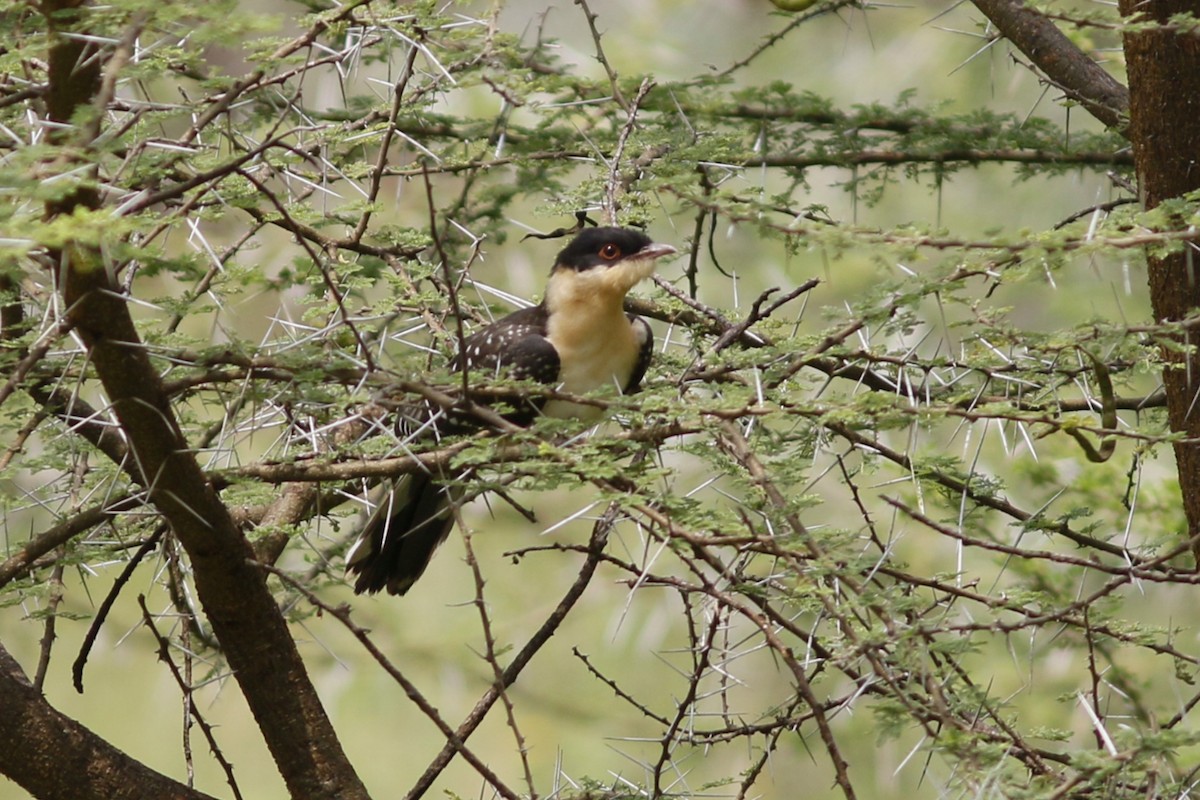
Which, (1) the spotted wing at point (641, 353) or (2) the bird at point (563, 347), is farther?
(1) the spotted wing at point (641, 353)

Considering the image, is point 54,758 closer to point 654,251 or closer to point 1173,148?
point 654,251

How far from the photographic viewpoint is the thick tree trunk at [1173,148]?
10.6 feet

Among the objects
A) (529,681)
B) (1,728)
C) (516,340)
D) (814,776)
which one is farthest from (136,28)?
(814,776)

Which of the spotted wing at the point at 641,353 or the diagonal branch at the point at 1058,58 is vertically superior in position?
the diagonal branch at the point at 1058,58

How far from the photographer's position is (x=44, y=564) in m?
3.27

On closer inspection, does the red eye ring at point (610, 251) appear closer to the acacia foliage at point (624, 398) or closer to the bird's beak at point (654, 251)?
the bird's beak at point (654, 251)

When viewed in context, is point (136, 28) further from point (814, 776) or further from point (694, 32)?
point (814, 776)

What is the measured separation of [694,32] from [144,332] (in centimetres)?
839

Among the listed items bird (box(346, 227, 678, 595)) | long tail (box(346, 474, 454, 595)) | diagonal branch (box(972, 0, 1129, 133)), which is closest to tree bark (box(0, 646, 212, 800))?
bird (box(346, 227, 678, 595))

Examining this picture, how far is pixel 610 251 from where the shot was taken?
3.88m

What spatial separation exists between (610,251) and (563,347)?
299mm

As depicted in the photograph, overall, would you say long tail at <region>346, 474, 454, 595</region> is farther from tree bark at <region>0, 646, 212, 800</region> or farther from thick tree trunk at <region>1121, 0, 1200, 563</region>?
thick tree trunk at <region>1121, 0, 1200, 563</region>

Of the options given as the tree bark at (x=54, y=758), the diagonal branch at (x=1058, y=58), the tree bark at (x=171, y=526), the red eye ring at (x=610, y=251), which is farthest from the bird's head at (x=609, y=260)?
the tree bark at (x=54, y=758)

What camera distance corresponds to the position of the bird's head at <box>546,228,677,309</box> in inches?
151
